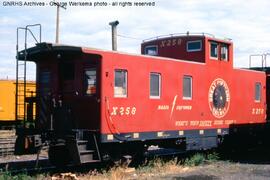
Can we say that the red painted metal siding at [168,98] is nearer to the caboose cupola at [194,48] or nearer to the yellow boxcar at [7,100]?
the caboose cupola at [194,48]

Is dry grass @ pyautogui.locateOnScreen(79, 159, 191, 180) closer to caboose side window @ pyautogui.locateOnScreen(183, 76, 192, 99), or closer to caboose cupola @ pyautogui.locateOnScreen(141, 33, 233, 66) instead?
caboose side window @ pyautogui.locateOnScreen(183, 76, 192, 99)

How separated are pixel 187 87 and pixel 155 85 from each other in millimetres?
1590

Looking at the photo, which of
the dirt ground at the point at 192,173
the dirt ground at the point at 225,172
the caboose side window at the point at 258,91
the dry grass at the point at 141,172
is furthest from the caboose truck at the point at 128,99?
the caboose side window at the point at 258,91

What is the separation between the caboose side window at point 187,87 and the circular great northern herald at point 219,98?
1.02 metres

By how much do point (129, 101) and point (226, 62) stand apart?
5.28m

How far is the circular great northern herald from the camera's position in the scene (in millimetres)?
15336

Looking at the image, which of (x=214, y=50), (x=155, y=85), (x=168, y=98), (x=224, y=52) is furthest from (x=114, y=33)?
(x=155, y=85)

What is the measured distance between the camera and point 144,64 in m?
12.8

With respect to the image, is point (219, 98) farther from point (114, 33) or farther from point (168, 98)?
point (114, 33)

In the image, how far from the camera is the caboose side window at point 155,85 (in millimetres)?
13141

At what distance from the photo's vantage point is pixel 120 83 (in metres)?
12.2

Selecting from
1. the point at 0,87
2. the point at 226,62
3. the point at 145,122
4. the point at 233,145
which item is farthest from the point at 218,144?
the point at 0,87

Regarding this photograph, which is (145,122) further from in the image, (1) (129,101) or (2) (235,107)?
(2) (235,107)

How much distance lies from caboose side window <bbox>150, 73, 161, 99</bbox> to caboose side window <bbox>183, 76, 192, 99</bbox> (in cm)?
132
